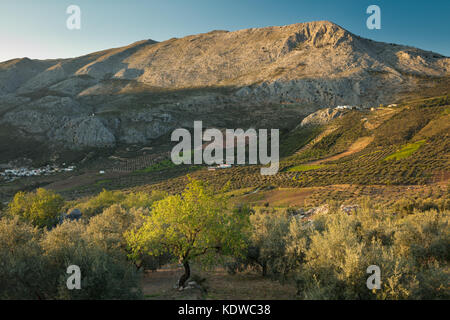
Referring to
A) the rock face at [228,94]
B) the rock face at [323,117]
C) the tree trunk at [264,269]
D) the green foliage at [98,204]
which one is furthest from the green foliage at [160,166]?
the tree trunk at [264,269]

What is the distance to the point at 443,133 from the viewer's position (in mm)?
76812

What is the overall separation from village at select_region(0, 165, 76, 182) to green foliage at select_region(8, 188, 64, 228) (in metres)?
69.4

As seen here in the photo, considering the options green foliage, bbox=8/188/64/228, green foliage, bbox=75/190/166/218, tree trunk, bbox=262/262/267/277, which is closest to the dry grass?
tree trunk, bbox=262/262/267/277

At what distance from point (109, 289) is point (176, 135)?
130 m

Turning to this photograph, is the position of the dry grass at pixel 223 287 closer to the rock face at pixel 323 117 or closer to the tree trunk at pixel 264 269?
the tree trunk at pixel 264 269

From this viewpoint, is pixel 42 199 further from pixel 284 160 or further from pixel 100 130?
pixel 100 130

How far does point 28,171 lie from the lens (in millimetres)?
106125

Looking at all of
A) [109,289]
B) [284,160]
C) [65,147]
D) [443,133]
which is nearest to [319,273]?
[109,289]
